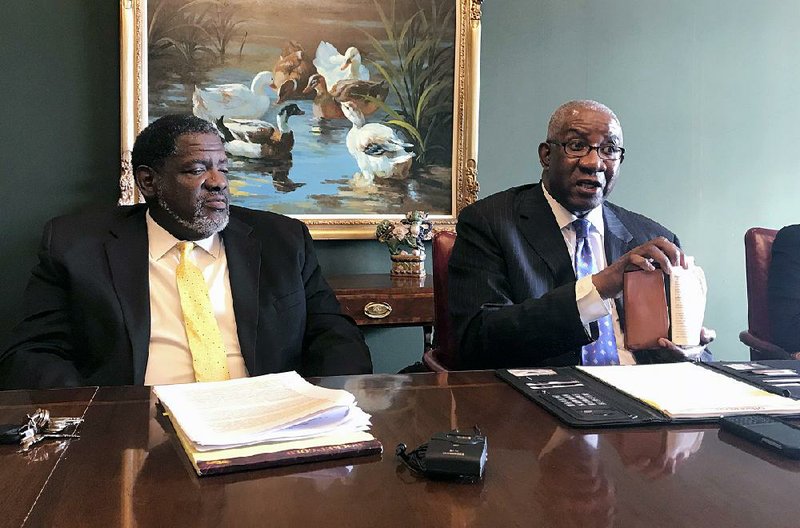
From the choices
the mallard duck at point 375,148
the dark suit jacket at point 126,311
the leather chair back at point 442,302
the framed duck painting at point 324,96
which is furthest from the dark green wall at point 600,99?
the dark suit jacket at point 126,311

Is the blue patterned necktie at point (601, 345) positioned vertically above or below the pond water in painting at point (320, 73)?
below

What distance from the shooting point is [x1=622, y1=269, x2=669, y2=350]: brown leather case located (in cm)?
165

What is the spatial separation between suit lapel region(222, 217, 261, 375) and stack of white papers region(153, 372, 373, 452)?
0.68 meters

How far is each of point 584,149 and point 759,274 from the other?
4.03ft

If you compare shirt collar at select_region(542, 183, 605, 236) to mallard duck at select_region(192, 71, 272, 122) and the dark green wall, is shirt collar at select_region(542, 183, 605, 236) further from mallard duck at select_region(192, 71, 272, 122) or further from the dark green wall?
mallard duck at select_region(192, 71, 272, 122)

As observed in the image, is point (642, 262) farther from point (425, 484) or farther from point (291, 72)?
point (291, 72)

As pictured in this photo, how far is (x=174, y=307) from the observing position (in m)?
2.05

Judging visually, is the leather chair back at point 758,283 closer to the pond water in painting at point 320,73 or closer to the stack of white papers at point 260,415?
the pond water in painting at point 320,73

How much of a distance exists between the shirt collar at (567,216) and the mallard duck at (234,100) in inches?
59.1

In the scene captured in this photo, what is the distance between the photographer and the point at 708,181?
377 centimetres

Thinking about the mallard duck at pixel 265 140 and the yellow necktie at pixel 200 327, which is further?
the mallard duck at pixel 265 140

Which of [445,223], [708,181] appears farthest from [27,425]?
[708,181]

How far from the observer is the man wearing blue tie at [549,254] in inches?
76.0

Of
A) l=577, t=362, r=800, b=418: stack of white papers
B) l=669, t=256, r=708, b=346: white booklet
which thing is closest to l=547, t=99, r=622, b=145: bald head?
l=669, t=256, r=708, b=346: white booklet
